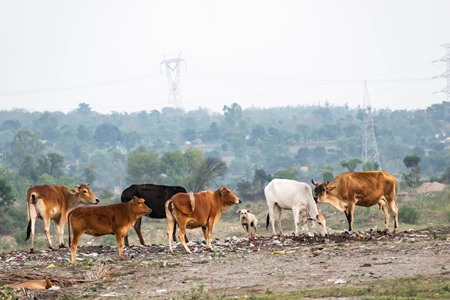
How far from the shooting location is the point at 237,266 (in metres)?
17.0

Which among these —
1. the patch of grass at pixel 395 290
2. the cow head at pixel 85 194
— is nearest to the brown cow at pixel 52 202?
the cow head at pixel 85 194

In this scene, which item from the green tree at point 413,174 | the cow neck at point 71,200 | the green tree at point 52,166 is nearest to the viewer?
the cow neck at point 71,200

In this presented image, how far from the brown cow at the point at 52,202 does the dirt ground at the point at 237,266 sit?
2.90 ft

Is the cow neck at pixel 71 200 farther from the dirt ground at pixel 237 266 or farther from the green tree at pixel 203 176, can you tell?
the green tree at pixel 203 176

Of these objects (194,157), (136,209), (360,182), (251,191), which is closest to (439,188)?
(251,191)

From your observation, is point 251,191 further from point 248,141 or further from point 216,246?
point 248,141

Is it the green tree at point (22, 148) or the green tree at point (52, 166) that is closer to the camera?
the green tree at point (52, 166)

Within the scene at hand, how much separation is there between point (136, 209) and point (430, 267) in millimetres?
5941

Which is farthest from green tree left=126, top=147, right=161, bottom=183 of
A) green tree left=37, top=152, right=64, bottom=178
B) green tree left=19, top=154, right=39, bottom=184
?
green tree left=19, top=154, right=39, bottom=184

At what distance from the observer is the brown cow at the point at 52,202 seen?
21750 mm

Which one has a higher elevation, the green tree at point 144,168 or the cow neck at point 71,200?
the cow neck at point 71,200

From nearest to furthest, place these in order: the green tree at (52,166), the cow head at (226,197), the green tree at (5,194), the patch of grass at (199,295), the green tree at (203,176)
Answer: the patch of grass at (199,295)
the cow head at (226,197)
the green tree at (5,194)
the green tree at (203,176)
the green tree at (52,166)

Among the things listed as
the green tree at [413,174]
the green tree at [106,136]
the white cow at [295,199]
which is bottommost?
the green tree at [413,174]

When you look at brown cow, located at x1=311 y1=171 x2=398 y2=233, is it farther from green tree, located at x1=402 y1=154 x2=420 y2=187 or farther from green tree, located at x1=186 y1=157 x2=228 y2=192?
green tree, located at x1=186 y1=157 x2=228 y2=192
